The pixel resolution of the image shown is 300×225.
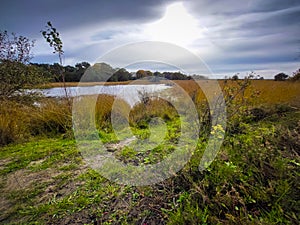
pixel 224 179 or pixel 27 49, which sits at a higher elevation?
pixel 27 49

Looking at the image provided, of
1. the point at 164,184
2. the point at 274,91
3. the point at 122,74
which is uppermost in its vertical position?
the point at 122,74

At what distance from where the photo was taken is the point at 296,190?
1341 millimetres

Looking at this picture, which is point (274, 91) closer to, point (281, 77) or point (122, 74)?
point (281, 77)

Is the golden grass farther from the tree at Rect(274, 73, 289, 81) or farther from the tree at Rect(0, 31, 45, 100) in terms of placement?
the tree at Rect(0, 31, 45, 100)

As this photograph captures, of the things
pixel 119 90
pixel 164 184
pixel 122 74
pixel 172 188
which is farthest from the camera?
pixel 119 90

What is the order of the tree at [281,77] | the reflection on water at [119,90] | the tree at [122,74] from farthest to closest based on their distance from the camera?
the tree at [281,77] → the reflection on water at [119,90] → the tree at [122,74]

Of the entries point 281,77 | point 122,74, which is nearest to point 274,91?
point 281,77

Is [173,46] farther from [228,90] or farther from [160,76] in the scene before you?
[160,76]

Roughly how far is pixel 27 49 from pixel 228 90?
699cm

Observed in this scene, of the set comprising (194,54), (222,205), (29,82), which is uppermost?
(194,54)

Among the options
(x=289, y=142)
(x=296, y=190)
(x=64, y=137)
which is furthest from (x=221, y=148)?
(x=64, y=137)

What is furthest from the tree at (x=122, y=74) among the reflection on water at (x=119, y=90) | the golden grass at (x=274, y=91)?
the golden grass at (x=274, y=91)

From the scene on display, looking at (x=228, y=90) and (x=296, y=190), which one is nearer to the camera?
(x=296, y=190)

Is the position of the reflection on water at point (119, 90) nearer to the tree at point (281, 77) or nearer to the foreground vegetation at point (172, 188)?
the foreground vegetation at point (172, 188)
